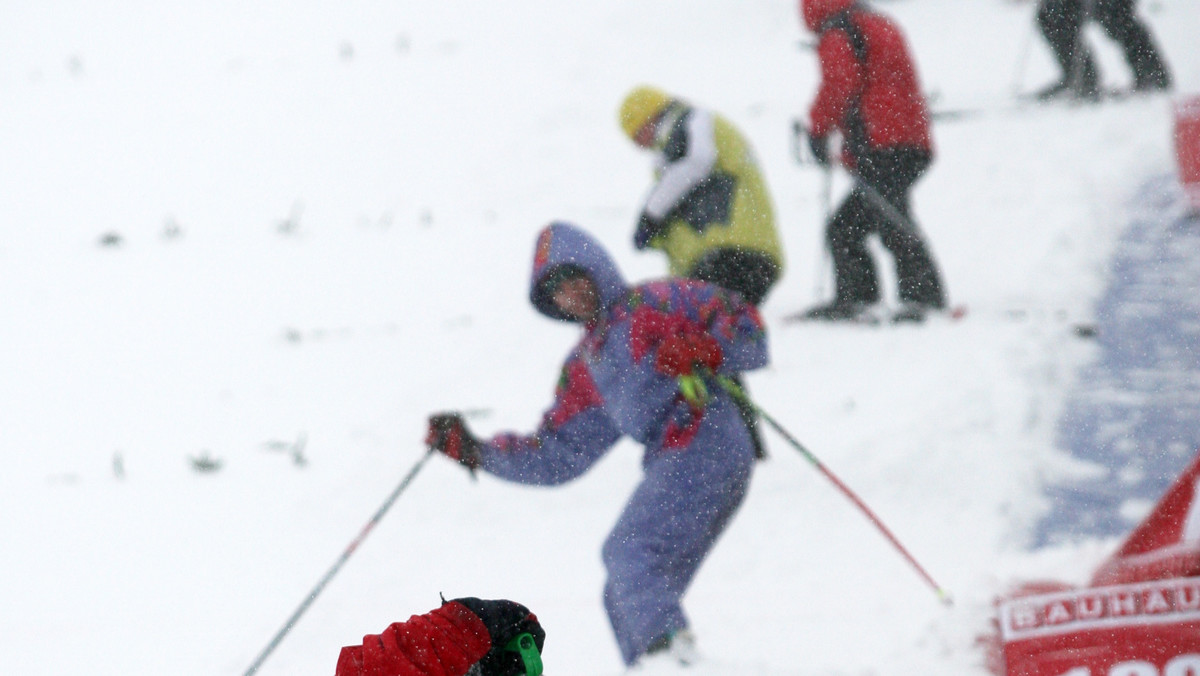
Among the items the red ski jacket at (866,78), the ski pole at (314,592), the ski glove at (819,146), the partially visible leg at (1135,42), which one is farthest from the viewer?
the partially visible leg at (1135,42)

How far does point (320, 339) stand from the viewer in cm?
669

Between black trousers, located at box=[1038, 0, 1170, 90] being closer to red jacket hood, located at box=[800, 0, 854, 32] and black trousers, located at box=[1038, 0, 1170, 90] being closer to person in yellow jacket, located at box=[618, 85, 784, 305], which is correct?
red jacket hood, located at box=[800, 0, 854, 32]

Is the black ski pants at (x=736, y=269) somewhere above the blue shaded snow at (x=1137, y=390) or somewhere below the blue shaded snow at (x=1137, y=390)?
above

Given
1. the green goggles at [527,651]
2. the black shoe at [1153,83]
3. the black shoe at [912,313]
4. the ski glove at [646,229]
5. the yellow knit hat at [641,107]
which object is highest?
the yellow knit hat at [641,107]

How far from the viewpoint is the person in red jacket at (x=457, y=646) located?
6.04 ft

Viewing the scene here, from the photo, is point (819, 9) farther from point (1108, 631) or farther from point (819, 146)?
point (1108, 631)

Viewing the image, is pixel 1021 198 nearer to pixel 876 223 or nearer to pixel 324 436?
pixel 876 223

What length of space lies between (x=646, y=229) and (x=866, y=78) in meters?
1.59

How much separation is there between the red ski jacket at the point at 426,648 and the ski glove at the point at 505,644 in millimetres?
17

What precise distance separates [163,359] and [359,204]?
252 cm

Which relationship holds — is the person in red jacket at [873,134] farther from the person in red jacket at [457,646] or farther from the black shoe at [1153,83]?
the person in red jacket at [457,646]

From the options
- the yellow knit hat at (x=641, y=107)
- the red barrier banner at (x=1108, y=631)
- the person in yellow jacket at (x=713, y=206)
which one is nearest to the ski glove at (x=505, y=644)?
the red barrier banner at (x=1108, y=631)

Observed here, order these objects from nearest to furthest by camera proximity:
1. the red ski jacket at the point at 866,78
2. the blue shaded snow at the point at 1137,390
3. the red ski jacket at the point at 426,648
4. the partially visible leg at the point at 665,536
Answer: the red ski jacket at the point at 426,648 → the partially visible leg at the point at 665,536 → the blue shaded snow at the point at 1137,390 → the red ski jacket at the point at 866,78

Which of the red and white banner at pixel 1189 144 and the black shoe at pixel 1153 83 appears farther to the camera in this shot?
the black shoe at pixel 1153 83
